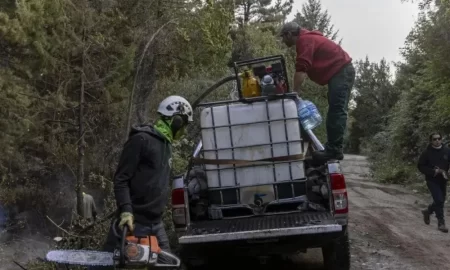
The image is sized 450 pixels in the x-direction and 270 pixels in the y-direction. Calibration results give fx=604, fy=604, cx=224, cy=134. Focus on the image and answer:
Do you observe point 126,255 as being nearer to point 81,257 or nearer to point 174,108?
point 81,257

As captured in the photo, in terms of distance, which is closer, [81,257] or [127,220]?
[127,220]

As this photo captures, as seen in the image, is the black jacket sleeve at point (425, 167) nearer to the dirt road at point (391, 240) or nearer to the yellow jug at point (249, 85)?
the dirt road at point (391, 240)

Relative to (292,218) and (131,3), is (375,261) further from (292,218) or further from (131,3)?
(131,3)

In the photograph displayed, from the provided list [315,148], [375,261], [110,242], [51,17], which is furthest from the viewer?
[51,17]

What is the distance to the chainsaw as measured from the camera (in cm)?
424

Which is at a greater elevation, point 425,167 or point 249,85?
point 249,85

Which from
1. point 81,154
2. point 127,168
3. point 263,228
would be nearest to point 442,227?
point 263,228

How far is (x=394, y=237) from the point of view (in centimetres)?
944

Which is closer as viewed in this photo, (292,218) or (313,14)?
(292,218)

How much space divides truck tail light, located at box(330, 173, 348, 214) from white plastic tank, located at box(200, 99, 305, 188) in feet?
1.56

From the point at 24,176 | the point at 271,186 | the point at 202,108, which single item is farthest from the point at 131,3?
the point at 271,186

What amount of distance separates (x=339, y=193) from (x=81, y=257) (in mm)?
2749

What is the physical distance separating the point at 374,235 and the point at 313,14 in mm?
43084

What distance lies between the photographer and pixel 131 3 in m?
11.7
